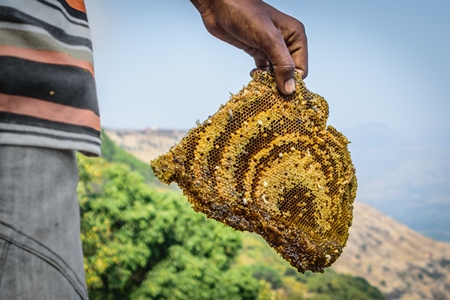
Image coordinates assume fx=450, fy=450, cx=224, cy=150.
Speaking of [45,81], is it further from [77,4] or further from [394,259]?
[394,259]

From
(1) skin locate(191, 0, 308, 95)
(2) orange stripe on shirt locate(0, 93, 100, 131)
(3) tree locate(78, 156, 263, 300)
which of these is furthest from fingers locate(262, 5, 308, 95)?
(3) tree locate(78, 156, 263, 300)

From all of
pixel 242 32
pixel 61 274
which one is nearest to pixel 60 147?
pixel 61 274

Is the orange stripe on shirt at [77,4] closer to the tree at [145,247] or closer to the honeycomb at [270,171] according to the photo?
the honeycomb at [270,171]

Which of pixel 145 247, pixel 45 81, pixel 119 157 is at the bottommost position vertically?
pixel 119 157

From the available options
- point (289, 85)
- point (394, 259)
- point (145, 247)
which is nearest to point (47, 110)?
point (289, 85)

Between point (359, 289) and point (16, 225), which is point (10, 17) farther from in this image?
point (359, 289)

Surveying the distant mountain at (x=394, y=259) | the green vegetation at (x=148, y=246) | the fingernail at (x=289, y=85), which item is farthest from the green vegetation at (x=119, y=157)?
the fingernail at (x=289, y=85)

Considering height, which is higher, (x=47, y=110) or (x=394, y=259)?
(x=394, y=259)
